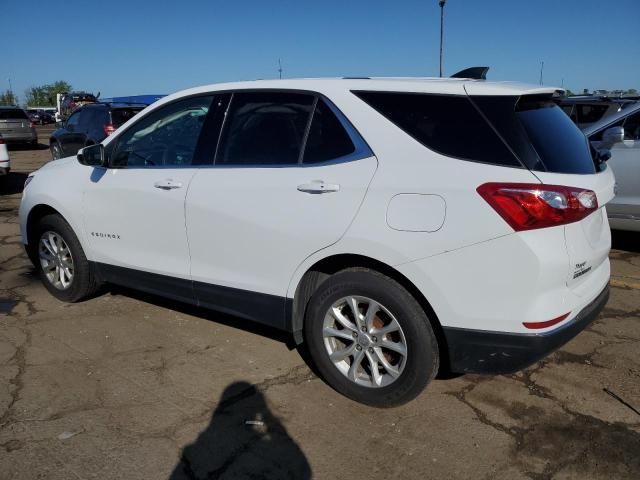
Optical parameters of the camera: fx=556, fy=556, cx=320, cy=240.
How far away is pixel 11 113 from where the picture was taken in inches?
760

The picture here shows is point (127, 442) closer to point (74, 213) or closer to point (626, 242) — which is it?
point (74, 213)

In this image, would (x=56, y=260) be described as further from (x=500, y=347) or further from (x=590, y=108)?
(x=590, y=108)

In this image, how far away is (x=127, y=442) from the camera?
2750 mm

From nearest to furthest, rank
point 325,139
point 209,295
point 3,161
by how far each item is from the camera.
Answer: point 325,139 < point 209,295 < point 3,161

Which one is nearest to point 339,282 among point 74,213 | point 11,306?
point 74,213

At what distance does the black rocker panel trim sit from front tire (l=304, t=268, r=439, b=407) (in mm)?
242

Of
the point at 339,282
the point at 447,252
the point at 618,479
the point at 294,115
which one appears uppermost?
the point at 294,115

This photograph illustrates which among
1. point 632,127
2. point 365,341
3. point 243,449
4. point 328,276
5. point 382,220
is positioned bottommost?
point 243,449

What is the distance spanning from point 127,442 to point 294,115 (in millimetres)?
1974

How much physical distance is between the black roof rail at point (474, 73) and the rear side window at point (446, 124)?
2.37 feet

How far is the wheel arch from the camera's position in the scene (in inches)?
110

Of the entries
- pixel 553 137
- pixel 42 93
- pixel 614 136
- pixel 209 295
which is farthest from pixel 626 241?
pixel 42 93

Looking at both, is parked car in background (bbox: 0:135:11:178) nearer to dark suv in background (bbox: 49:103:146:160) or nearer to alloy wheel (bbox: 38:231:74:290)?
dark suv in background (bbox: 49:103:146:160)

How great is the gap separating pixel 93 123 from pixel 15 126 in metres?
9.76
